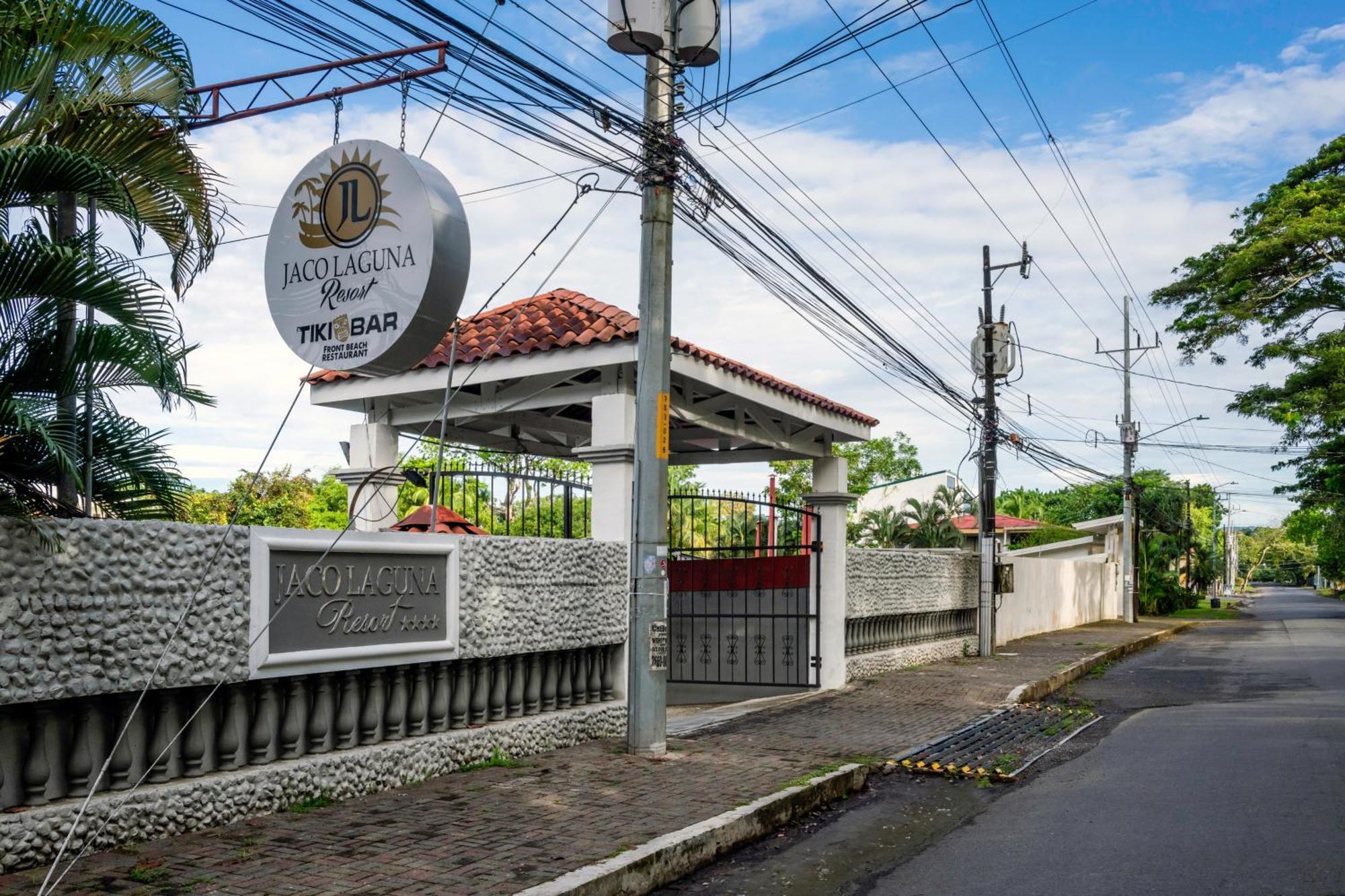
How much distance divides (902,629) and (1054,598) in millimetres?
14457

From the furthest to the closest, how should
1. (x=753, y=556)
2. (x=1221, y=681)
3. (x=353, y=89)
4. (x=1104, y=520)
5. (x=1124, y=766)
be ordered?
(x=1104, y=520) < (x=1221, y=681) < (x=753, y=556) < (x=1124, y=766) < (x=353, y=89)

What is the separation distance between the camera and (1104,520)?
4725 cm

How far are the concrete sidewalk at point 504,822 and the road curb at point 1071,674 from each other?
10.7 feet

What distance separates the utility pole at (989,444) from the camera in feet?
66.1

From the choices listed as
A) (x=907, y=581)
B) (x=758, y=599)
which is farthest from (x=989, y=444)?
(x=758, y=599)

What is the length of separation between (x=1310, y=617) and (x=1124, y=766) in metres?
41.4

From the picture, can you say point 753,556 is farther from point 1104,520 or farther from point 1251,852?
point 1104,520

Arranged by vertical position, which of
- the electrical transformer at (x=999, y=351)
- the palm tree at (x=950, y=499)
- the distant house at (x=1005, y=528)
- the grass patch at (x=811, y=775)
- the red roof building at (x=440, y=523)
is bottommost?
the grass patch at (x=811, y=775)

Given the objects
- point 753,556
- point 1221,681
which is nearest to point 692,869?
point 753,556

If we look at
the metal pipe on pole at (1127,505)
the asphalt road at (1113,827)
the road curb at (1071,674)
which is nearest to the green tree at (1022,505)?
the metal pipe on pole at (1127,505)

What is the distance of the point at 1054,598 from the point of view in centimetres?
3016

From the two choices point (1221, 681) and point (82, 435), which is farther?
point (1221, 681)

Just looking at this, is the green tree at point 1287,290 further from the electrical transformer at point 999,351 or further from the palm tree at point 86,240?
the palm tree at point 86,240

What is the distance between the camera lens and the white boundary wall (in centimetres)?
2489
